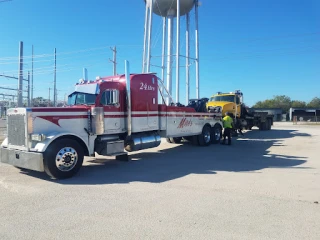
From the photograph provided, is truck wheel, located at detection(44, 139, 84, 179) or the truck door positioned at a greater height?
the truck door

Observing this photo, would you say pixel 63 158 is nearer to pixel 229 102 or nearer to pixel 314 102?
pixel 229 102

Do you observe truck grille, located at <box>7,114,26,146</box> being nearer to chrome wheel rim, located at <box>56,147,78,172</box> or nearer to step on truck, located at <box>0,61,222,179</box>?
step on truck, located at <box>0,61,222,179</box>

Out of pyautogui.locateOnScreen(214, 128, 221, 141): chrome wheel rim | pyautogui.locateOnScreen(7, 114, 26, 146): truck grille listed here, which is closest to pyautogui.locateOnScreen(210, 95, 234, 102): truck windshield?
pyautogui.locateOnScreen(214, 128, 221, 141): chrome wheel rim

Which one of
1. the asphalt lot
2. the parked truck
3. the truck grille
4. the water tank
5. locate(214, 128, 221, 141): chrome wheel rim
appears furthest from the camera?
the water tank

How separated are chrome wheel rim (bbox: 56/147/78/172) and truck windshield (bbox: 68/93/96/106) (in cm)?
187

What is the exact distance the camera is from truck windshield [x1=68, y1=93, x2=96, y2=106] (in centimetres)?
865

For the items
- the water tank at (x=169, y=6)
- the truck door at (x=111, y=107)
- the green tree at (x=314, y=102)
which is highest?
the water tank at (x=169, y=6)

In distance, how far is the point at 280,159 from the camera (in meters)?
10.1

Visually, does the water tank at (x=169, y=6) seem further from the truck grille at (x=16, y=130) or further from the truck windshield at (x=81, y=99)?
the truck grille at (x=16, y=130)

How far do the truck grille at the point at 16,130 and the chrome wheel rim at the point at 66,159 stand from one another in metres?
1.00

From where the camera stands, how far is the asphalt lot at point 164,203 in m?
3.99

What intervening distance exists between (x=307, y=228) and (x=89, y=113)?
6.15 meters

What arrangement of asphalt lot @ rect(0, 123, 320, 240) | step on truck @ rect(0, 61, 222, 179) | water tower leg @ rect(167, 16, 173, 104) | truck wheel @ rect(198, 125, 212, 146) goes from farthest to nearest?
water tower leg @ rect(167, 16, 173, 104), truck wheel @ rect(198, 125, 212, 146), step on truck @ rect(0, 61, 222, 179), asphalt lot @ rect(0, 123, 320, 240)

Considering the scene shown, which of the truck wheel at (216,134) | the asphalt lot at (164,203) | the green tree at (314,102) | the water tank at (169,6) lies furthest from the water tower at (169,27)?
the green tree at (314,102)
